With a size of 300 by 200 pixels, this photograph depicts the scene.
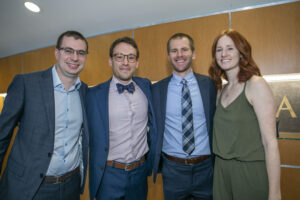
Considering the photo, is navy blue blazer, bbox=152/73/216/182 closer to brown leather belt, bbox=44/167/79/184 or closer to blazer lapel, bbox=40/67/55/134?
brown leather belt, bbox=44/167/79/184

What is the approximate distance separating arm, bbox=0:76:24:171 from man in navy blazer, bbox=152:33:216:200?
1.29 m

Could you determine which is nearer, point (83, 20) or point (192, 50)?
point (192, 50)

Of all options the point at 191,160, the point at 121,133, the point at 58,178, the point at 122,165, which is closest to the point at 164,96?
the point at 121,133

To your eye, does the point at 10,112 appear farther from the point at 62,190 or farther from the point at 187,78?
the point at 187,78

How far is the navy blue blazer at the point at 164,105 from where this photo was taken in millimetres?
1756

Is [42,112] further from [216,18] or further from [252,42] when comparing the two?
[252,42]

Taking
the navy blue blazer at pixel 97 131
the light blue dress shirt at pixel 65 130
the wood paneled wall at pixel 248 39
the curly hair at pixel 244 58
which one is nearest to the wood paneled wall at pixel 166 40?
the wood paneled wall at pixel 248 39

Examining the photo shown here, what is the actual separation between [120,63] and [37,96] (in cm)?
87

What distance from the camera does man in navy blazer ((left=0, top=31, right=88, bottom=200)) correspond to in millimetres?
1340

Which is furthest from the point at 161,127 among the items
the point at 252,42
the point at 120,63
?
the point at 252,42

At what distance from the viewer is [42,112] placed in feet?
4.59

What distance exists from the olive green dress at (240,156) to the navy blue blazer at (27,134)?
1484mm

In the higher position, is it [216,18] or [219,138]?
[216,18]

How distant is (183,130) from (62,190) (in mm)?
1268
